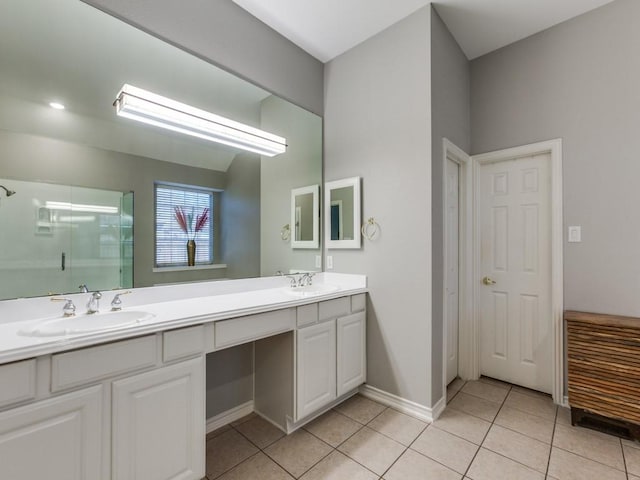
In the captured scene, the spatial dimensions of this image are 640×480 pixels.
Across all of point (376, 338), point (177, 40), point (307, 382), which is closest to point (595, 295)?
point (376, 338)

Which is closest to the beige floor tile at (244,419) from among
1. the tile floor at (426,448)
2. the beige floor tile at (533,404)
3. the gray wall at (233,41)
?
the tile floor at (426,448)

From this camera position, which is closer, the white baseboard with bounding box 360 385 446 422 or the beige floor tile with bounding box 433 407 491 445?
the beige floor tile with bounding box 433 407 491 445

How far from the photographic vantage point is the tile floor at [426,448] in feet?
5.41

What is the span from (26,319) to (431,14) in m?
3.01

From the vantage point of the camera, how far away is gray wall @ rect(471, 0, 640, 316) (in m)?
2.13

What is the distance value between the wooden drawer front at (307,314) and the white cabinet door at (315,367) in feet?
0.14

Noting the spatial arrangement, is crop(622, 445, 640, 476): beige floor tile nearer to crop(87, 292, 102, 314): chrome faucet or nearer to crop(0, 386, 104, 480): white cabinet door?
crop(0, 386, 104, 480): white cabinet door

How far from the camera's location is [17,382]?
100 centimetres

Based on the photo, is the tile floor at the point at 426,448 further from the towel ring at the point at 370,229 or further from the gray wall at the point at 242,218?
the towel ring at the point at 370,229

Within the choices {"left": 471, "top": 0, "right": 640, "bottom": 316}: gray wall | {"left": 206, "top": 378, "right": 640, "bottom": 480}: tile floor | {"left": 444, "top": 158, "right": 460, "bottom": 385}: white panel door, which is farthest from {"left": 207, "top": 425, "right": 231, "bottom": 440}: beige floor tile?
{"left": 471, "top": 0, "right": 640, "bottom": 316}: gray wall

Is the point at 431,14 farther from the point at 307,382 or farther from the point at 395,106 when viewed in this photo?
the point at 307,382

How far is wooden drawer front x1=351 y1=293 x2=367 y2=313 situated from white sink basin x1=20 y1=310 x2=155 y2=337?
1.41m

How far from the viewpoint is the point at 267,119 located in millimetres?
2371

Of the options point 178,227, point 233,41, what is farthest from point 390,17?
point 178,227
